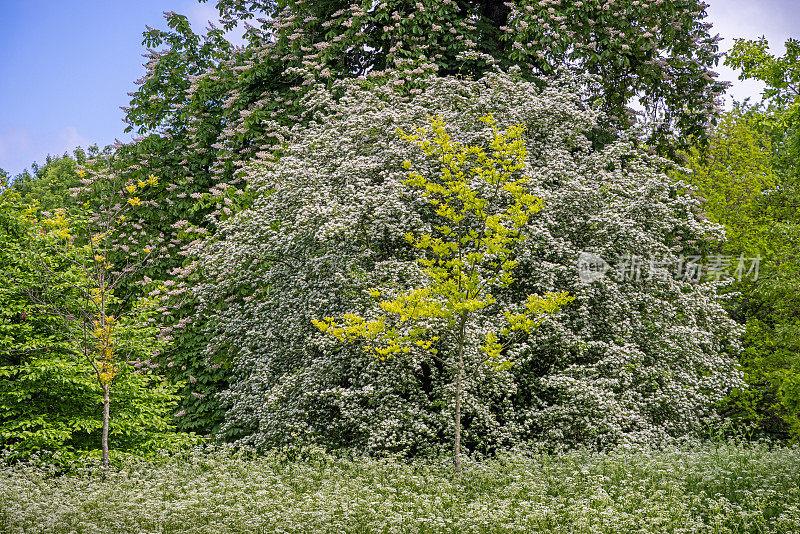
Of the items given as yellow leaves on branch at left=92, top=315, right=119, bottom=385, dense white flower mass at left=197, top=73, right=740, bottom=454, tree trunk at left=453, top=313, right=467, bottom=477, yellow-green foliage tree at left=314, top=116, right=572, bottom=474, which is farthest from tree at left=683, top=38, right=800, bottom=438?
yellow leaves on branch at left=92, top=315, right=119, bottom=385

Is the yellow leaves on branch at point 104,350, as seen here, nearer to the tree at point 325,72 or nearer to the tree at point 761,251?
the tree at point 325,72

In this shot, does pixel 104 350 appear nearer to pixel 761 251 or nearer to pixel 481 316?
pixel 481 316

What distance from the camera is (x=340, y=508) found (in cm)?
759

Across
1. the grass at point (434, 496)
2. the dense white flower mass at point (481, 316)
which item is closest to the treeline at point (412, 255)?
the dense white flower mass at point (481, 316)

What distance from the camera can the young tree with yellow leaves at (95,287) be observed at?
11438 mm

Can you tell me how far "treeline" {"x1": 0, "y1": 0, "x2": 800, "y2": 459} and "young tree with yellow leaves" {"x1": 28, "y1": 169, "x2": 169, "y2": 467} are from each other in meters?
0.11

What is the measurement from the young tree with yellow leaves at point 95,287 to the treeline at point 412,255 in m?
0.11

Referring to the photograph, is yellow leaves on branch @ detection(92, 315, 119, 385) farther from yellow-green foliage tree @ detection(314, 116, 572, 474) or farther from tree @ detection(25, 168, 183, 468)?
yellow-green foliage tree @ detection(314, 116, 572, 474)

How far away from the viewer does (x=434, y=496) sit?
8242 millimetres

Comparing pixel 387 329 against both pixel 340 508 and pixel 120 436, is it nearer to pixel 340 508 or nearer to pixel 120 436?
pixel 340 508

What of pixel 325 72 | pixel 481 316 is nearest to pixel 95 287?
pixel 325 72

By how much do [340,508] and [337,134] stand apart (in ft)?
25.1

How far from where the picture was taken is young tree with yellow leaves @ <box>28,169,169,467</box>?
11438 mm

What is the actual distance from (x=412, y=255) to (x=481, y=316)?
5.23ft
